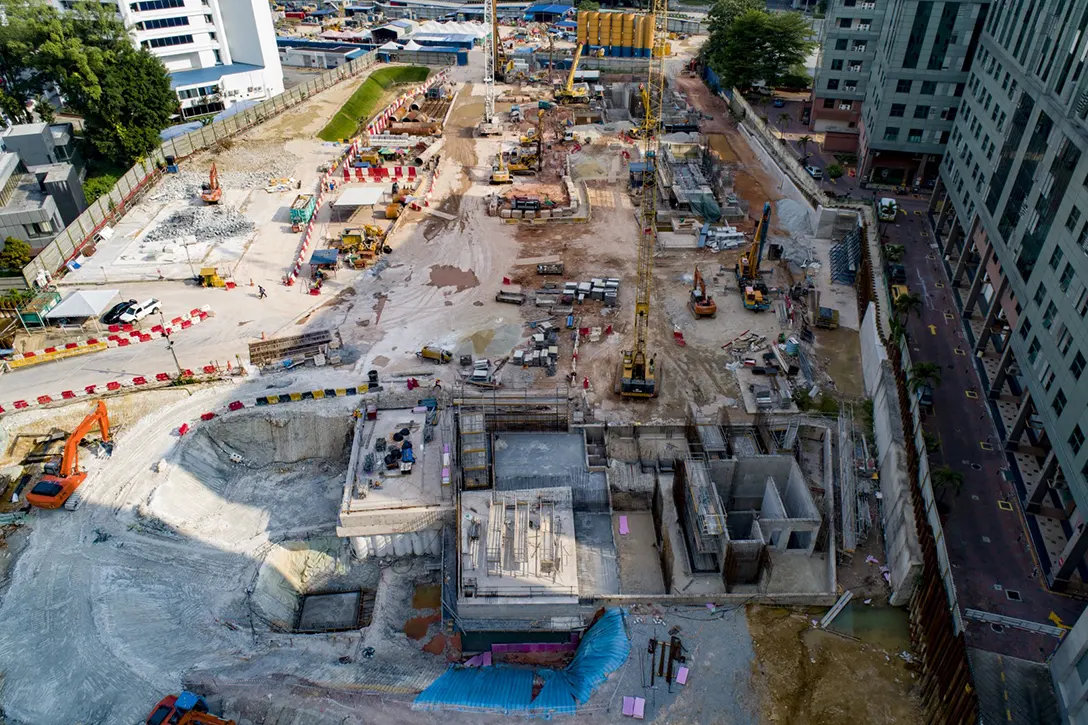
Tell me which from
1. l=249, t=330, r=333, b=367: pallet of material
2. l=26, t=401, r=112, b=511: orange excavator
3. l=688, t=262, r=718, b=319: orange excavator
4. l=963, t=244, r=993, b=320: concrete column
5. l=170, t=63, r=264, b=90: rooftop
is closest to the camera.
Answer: l=26, t=401, r=112, b=511: orange excavator

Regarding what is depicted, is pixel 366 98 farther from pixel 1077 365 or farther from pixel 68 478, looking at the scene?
pixel 1077 365

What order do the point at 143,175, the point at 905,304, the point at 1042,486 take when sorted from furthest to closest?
the point at 143,175, the point at 905,304, the point at 1042,486

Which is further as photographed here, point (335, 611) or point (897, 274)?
point (897, 274)

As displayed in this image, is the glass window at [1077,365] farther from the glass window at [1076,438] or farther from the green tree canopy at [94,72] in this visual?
the green tree canopy at [94,72]

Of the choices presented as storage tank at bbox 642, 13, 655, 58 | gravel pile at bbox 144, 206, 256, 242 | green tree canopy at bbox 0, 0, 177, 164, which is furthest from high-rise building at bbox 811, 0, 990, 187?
green tree canopy at bbox 0, 0, 177, 164

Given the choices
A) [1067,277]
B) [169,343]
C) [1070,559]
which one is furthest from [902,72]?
[169,343]

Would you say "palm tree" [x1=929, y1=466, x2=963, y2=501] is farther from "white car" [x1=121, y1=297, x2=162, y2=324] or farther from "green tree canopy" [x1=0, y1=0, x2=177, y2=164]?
"green tree canopy" [x1=0, y1=0, x2=177, y2=164]

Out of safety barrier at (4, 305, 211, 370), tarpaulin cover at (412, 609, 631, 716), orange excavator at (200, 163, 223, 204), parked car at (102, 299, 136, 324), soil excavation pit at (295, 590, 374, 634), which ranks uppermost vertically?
orange excavator at (200, 163, 223, 204)
